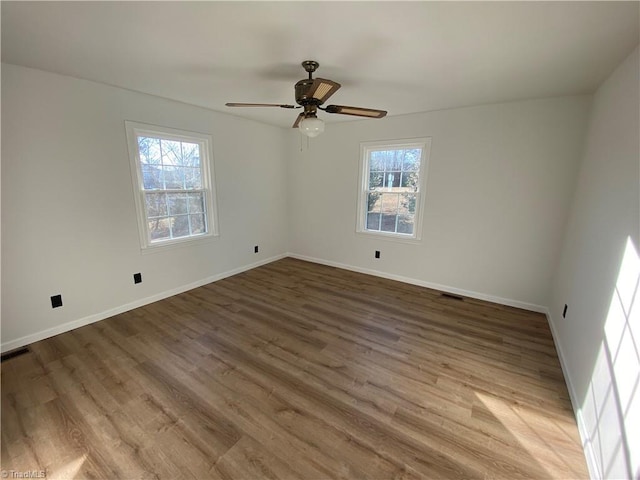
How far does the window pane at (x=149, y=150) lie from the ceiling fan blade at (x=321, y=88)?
2164 millimetres

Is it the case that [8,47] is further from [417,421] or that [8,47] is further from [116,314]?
[417,421]

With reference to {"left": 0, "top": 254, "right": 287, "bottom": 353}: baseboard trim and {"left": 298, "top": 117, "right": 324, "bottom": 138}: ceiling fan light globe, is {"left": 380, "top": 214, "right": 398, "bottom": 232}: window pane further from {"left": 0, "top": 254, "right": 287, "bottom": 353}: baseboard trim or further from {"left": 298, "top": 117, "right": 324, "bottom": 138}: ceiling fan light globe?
{"left": 0, "top": 254, "right": 287, "bottom": 353}: baseboard trim

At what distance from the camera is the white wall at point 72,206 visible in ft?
7.64

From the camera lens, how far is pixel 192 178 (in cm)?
368

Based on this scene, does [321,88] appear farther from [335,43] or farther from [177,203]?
[177,203]

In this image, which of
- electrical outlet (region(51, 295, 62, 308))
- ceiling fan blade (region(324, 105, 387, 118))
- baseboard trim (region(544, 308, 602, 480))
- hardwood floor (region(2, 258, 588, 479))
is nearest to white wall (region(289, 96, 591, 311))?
hardwood floor (region(2, 258, 588, 479))

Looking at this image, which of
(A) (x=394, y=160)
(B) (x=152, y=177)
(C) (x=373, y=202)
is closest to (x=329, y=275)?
(C) (x=373, y=202)

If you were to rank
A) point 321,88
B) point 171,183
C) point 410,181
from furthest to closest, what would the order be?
point 410,181
point 171,183
point 321,88

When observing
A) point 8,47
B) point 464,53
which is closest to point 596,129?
point 464,53

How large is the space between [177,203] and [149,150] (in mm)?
696

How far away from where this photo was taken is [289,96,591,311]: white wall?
2975 millimetres

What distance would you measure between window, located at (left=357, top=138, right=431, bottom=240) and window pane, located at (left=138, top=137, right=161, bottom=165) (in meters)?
2.80

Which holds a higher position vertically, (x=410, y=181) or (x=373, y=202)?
(x=410, y=181)

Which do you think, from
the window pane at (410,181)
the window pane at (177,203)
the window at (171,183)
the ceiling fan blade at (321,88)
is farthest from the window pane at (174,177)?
the window pane at (410,181)
